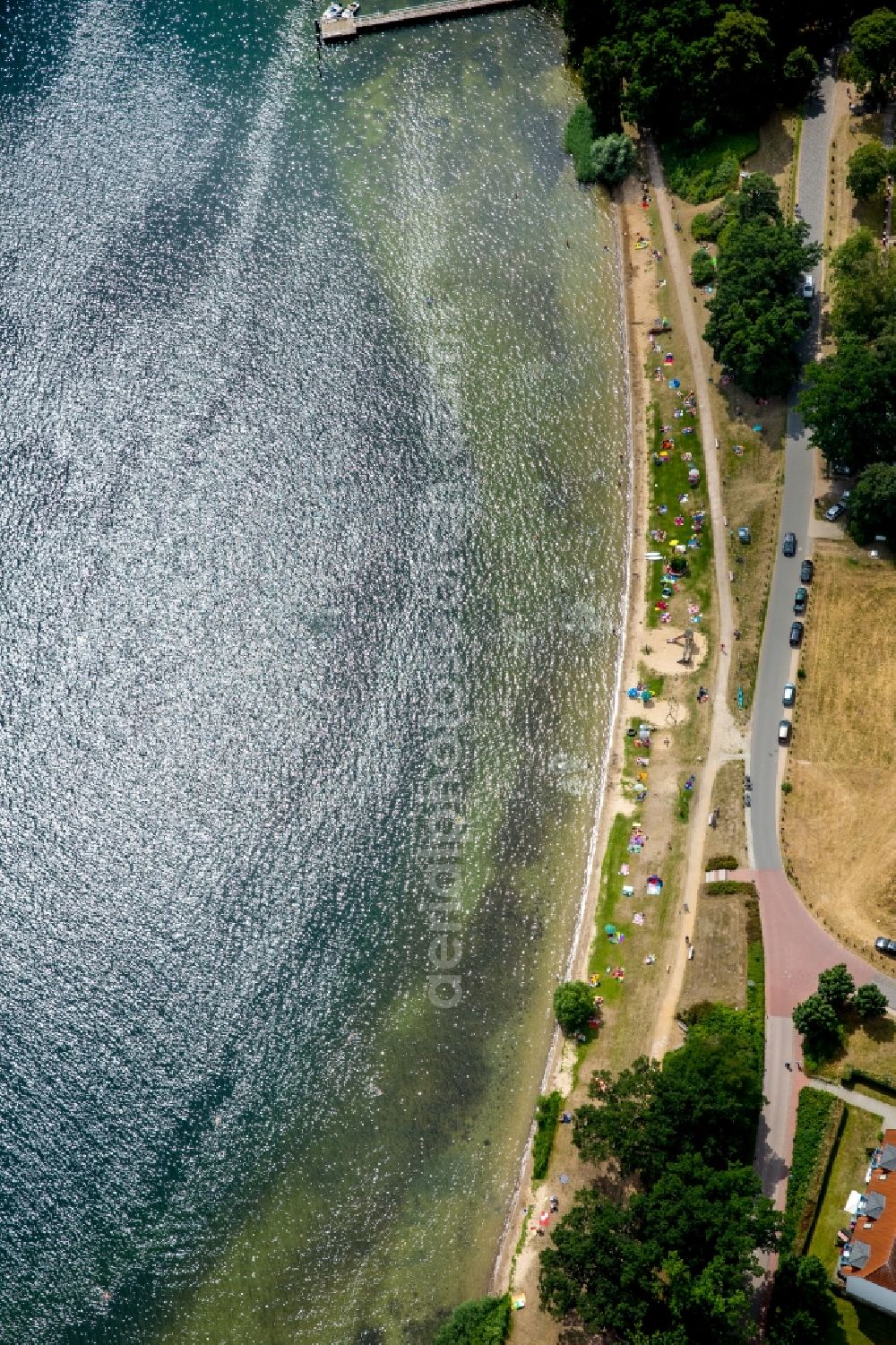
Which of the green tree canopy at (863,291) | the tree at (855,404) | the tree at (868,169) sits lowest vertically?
the tree at (855,404)

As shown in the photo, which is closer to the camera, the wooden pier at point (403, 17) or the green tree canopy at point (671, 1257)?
the green tree canopy at point (671, 1257)

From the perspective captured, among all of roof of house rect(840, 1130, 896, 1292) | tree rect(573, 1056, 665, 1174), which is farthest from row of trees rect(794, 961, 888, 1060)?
tree rect(573, 1056, 665, 1174)

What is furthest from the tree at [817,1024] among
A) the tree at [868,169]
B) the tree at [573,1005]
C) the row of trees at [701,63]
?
the row of trees at [701,63]

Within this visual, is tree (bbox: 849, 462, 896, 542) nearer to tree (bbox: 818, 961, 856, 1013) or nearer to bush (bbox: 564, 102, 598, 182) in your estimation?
tree (bbox: 818, 961, 856, 1013)

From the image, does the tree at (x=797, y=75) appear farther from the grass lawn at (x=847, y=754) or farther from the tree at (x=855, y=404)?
the grass lawn at (x=847, y=754)

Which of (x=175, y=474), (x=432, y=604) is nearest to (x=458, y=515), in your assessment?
(x=432, y=604)

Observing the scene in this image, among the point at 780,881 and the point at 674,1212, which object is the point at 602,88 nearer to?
the point at 780,881
